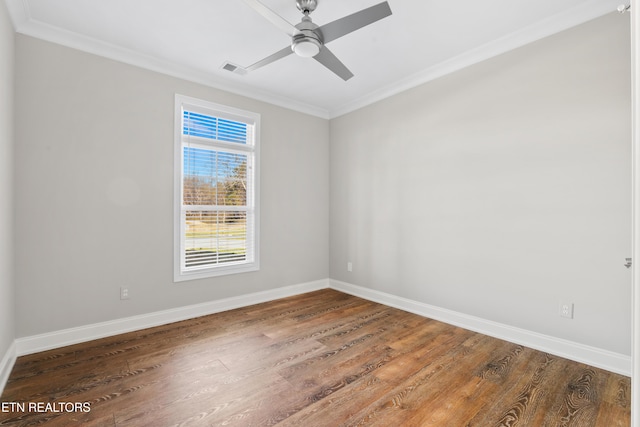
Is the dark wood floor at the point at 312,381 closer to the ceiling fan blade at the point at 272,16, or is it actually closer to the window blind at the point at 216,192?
the window blind at the point at 216,192

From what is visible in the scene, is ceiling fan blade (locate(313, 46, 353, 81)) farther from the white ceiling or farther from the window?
the window

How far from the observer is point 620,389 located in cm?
200

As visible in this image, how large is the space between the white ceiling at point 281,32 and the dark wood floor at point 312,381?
272cm

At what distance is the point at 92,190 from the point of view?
9.18 ft

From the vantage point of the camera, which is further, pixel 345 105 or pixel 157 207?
pixel 345 105

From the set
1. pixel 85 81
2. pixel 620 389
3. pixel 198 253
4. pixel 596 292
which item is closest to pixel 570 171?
pixel 596 292

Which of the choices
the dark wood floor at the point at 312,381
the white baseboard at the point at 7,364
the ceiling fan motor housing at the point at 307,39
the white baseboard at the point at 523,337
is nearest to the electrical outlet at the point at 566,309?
the white baseboard at the point at 523,337

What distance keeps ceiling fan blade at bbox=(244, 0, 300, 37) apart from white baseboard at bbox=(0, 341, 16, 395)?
2918 millimetres

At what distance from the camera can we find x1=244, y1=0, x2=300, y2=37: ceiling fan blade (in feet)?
6.04

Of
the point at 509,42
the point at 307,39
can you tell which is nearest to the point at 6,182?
the point at 307,39

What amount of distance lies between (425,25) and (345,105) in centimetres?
193

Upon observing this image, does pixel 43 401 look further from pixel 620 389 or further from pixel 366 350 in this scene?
pixel 620 389

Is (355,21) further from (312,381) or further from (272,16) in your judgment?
(312,381)

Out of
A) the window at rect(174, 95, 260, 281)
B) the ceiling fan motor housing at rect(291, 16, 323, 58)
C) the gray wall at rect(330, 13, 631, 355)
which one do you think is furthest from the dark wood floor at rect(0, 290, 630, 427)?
the ceiling fan motor housing at rect(291, 16, 323, 58)
